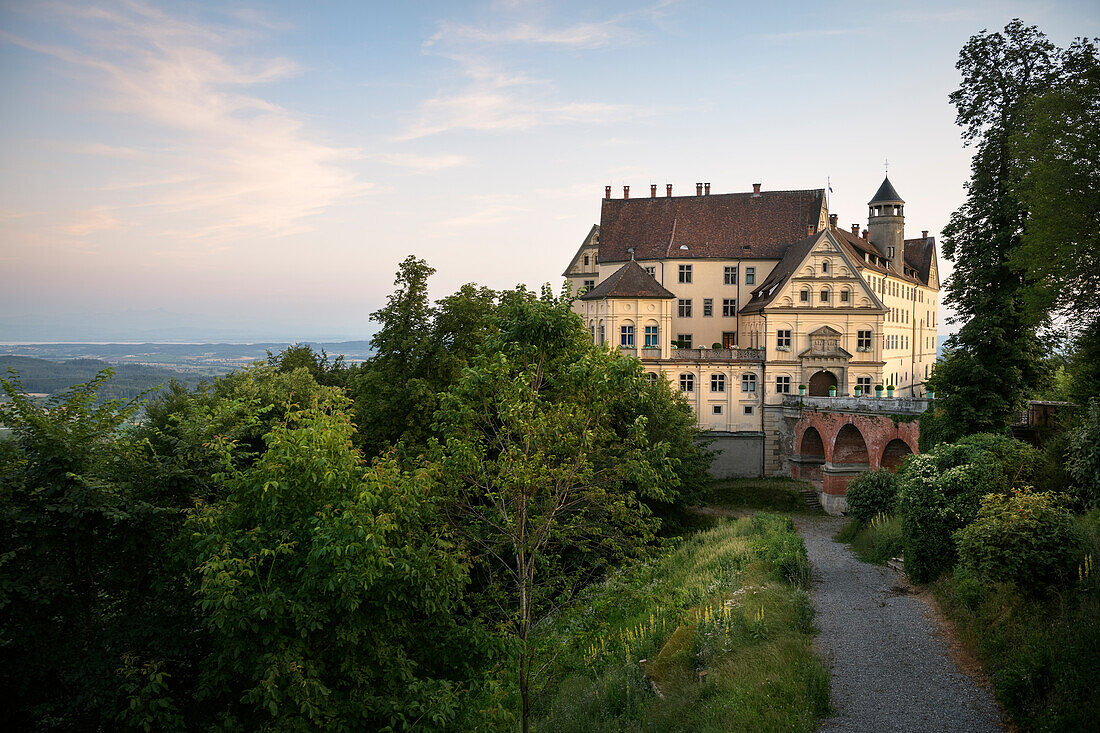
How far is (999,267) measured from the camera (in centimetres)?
2566

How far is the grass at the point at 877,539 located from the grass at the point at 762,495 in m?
11.7

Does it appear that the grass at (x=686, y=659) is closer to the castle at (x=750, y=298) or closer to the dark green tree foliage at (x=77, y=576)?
the dark green tree foliage at (x=77, y=576)

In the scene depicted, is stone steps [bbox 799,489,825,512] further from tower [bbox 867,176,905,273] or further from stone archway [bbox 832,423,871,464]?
tower [bbox 867,176,905,273]

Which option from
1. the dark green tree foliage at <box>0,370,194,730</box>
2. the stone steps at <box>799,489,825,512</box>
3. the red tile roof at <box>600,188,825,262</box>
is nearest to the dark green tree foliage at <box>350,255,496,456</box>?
the dark green tree foliage at <box>0,370,194,730</box>

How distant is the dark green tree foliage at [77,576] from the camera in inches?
385

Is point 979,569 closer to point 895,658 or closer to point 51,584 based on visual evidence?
point 895,658

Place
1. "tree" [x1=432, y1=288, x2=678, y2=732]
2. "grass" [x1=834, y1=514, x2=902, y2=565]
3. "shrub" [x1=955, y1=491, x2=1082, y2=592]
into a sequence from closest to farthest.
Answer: "tree" [x1=432, y1=288, x2=678, y2=732] → "shrub" [x1=955, y1=491, x2=1082, y2=592] → "grass" [x1=834, y1=514, x2=902, y2=565]

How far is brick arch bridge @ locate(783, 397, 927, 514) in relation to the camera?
37.0 m

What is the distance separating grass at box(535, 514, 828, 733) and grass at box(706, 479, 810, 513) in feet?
76.3

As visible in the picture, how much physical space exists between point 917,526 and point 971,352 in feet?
38.1

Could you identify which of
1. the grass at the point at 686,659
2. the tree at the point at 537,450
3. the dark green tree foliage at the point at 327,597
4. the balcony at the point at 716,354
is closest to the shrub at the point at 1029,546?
the grass at the point at 686,659

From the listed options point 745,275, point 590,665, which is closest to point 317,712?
point 590,665

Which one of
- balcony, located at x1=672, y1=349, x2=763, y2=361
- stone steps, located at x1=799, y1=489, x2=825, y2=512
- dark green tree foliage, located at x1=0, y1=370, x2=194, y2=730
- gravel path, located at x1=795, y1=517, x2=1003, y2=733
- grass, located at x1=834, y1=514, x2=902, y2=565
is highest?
balcony, located at x1=672, y1=349, x2=763, y2=361

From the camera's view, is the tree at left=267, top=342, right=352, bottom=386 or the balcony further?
the balcony
